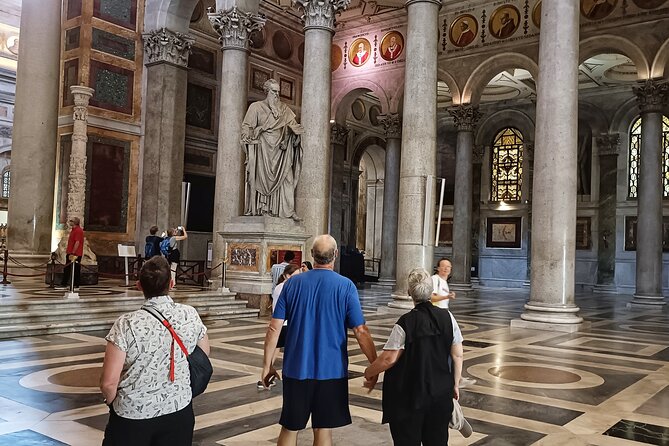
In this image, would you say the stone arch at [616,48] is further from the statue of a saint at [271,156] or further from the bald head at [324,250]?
the bald head at [324,250]

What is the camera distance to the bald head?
3836 millimetres

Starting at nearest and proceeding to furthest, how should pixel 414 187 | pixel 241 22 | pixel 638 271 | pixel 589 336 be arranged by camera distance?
pixel 589 336, pixel 414 187, pixel 241 22, pixel 638 271

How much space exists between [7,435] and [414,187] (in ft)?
32.3

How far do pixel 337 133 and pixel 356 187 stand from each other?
621cm

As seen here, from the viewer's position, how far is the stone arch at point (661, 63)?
19.1m

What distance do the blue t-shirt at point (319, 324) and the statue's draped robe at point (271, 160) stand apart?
33.3ft

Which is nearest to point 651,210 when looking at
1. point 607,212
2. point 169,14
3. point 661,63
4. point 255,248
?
point 661,63

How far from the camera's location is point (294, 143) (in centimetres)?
1409

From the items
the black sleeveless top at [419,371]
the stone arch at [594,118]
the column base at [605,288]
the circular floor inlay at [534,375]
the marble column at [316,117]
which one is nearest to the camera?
the black sleeveless top at [419,371]

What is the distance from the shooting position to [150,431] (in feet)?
9.23

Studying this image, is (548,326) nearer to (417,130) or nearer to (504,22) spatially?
(417,130)

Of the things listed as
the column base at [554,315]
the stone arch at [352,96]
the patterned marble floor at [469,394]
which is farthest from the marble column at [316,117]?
the stone arch at [352,96]

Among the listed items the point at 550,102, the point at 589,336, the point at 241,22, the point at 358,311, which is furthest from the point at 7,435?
the point at 241,22

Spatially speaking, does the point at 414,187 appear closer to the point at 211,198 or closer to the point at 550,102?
the point at 550,102
